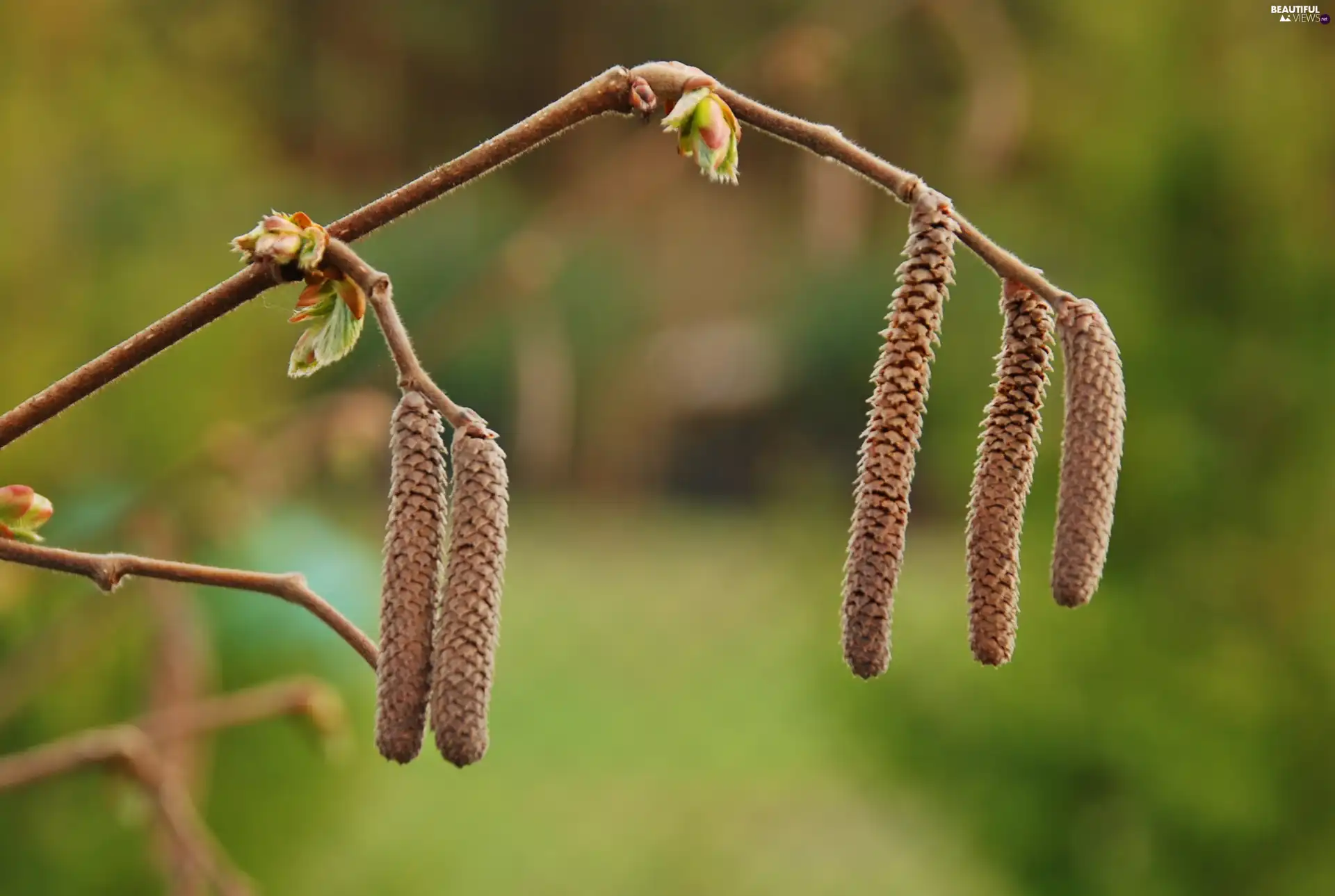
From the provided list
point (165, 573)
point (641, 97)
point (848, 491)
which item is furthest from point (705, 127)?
point (848, 491)

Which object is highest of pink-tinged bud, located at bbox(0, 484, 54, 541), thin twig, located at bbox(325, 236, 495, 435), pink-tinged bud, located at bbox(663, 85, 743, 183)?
pink-tinged bud, located at bbox(663, 85, 743, 183)

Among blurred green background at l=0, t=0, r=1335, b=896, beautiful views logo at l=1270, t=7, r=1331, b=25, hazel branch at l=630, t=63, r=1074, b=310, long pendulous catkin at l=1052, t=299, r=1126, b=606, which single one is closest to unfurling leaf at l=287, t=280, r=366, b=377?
hazel branch at l=630, t=63, r=1074, b=310

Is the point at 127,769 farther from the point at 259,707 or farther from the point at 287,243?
the point at 287,243

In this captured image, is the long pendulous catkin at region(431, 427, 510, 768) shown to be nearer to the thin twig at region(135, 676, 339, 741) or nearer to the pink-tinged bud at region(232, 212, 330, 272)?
the pink-tinged bud at region(232, 212, 330, 272)

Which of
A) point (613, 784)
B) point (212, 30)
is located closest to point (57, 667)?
point (212, 30)

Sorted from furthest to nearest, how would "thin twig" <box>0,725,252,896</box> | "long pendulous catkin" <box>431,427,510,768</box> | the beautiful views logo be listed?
the beautiful views logo < "thin twig" <box>0,725,252,896</box> < "long pendulous catkin" <box>431,427,510,768</box>
